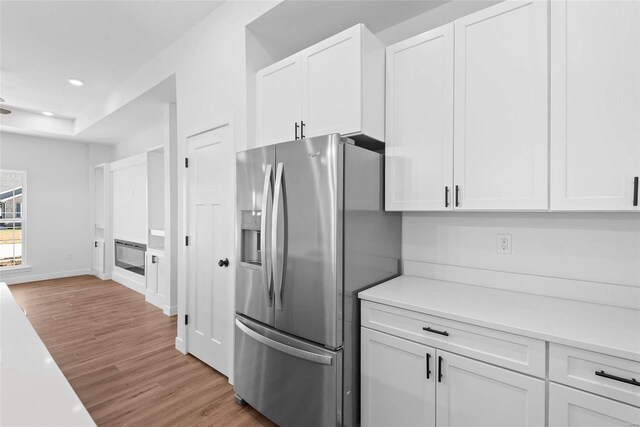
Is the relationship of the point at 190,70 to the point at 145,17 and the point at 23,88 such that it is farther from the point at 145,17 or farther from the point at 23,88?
the point at 23,88

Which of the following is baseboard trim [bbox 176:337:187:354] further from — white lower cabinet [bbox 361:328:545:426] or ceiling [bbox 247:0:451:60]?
ceiling [bbox 247:0:451:60]

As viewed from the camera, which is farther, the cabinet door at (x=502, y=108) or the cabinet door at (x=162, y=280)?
the cabinet door at (x=162, y=280)

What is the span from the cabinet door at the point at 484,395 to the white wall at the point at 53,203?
7604 millimetres

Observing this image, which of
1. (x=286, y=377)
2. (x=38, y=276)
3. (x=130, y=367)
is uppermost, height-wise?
(x=286, y=377)

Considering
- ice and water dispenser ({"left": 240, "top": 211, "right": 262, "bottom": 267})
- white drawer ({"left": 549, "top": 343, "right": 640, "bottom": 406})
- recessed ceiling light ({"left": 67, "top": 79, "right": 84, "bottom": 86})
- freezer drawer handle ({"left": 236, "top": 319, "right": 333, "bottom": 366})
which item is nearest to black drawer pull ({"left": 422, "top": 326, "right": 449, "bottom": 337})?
white drawer ({"left": 549, "top": 343, "right": 640, "bottom": 406})

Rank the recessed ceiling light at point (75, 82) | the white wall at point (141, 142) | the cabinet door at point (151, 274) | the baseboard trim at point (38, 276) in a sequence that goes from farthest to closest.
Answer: the baseboard trim at point (38, 276) < the white wall at point (141, 142) < the cabinet door at point (151, 274) < the recessed ceiling light at point (75, 82)

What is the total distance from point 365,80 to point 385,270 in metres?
1.22

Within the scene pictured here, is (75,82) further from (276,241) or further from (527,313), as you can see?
(527,313)

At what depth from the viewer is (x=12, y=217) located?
5934mm

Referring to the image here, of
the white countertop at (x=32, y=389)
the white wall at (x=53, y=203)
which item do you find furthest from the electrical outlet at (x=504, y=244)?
the white wall at (x=53, y=203)

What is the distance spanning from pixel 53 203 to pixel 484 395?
7.86 meters

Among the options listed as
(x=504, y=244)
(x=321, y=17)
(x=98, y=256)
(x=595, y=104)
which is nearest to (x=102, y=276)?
(x=98, y=256)

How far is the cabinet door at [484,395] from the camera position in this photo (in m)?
1.29

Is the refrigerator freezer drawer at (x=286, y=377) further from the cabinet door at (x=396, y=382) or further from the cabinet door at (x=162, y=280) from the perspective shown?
the cabinet door at (x=162, y=280)
